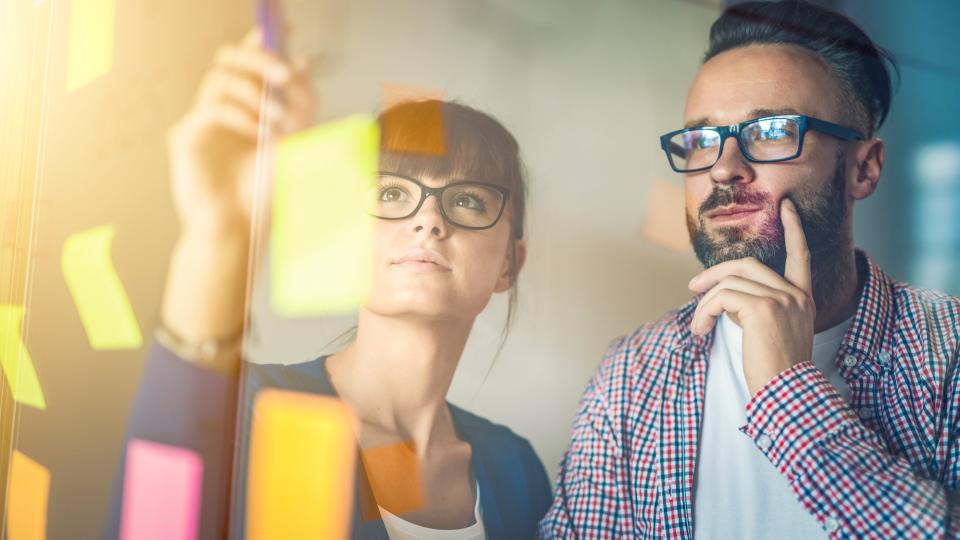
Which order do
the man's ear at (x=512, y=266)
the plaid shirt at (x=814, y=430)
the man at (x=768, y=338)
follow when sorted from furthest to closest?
1. the man's ear at (x=512, y=266)
2. the man at (x=768, y=338)
3. the plaid shirt at (x=814, y=430)

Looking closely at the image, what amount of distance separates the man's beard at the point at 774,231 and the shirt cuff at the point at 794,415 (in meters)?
0.21

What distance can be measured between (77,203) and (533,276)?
0.78 meters

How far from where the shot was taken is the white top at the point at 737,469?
1232 millimetres

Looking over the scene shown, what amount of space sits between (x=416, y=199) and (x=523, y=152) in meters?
0.22

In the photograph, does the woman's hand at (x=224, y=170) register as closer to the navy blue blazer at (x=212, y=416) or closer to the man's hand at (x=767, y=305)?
the navy blue blazer at (x=212, y=416)

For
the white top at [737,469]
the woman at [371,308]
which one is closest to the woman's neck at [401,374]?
the woman at [371,308]

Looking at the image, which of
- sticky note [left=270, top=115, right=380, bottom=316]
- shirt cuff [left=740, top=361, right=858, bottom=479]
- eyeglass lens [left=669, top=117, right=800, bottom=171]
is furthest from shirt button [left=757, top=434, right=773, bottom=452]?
sticky note [left=270, top=115, right=380, bottom=316]

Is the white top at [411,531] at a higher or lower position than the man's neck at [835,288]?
lower

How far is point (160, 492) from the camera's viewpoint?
123 cm

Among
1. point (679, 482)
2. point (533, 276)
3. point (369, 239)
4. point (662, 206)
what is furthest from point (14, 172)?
point (679, 482)

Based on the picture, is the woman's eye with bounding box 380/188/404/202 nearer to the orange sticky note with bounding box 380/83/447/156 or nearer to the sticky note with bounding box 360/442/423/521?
the orange sticky note with bounding box 380/83/447/156

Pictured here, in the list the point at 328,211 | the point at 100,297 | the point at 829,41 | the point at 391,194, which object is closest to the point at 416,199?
the point at 391,194

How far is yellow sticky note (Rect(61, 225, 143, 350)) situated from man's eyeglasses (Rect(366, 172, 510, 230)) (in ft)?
1.44

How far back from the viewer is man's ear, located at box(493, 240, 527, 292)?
1.33 meters
